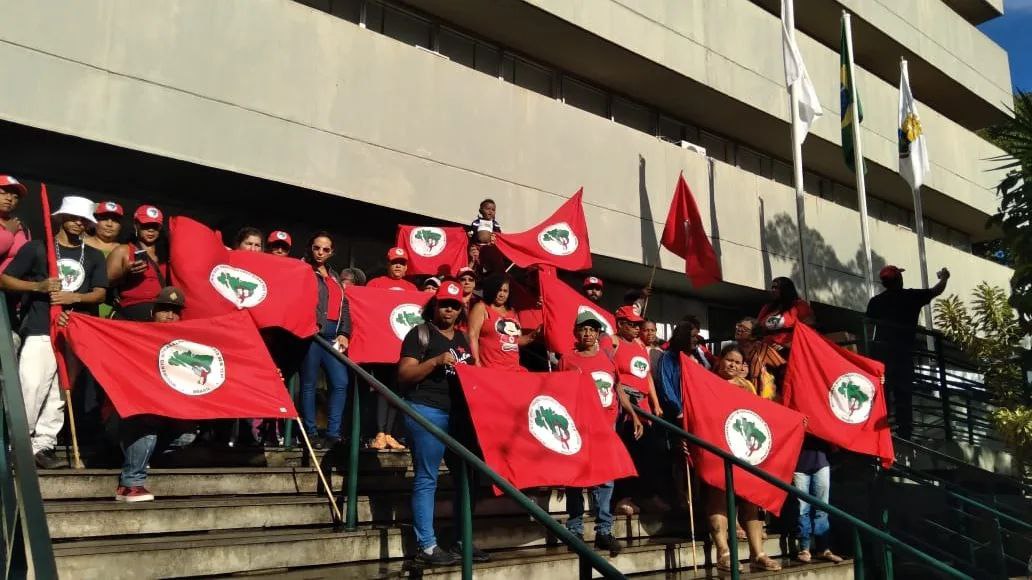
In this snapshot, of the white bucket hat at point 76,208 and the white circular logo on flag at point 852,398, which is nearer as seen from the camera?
the white bucket hat at point 76,208

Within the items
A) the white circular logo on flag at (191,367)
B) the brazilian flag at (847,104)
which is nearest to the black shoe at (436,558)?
the white circular logo on flag at (191,367)

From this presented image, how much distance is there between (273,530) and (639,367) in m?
3.46

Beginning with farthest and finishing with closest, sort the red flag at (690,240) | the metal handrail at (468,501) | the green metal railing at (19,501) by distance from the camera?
the red flag at (690,240)
the metal handrail at (468,501)
the green metal railing at (19,501)

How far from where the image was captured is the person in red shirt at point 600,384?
6484 mm

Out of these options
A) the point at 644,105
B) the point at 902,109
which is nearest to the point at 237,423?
the point at 644,105

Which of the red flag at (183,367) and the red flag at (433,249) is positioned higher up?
the red flag at (433,249)

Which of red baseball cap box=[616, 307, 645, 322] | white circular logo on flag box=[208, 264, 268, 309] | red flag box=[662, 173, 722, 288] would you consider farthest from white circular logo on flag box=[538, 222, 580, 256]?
white circular logo on flag box=[208, 264, 268, 309]

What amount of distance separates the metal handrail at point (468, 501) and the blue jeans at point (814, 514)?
3.26 meters

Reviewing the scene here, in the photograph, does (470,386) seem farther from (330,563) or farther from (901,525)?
(901,525)

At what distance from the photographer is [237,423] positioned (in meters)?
6.95

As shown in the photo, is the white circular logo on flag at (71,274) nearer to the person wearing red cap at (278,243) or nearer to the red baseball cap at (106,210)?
the red baseball cap at (106,210)

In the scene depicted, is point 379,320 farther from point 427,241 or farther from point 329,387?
point 427,241

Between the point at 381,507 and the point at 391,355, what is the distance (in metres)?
1.76

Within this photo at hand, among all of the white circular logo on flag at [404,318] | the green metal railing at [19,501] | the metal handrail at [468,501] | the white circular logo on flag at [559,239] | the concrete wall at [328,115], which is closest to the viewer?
the green metal railing at [19,501]
